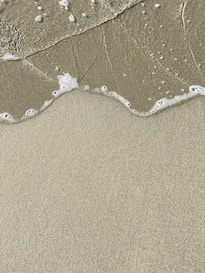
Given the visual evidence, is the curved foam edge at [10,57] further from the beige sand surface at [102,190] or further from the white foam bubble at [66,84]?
the beige sand surface at [102,190]

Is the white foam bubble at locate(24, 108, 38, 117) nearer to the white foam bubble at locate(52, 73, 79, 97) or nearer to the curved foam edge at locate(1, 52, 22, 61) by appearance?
the white foam bubble at locate(52, 73, 79, 97)

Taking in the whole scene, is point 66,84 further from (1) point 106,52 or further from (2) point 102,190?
(2) point 102,190

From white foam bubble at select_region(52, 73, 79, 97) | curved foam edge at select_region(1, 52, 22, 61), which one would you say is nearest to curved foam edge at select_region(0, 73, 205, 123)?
white foam bubble at select_region(52, 73, 79, 97)

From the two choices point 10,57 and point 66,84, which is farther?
point 10,57

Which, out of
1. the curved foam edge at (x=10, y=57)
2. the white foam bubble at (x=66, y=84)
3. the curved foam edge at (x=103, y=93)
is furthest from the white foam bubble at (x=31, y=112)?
the curved foam edge at (x=10, y=57)

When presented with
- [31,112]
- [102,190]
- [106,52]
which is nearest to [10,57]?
[31,112]

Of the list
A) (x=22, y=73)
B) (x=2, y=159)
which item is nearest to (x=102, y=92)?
(x=22, y=73)
